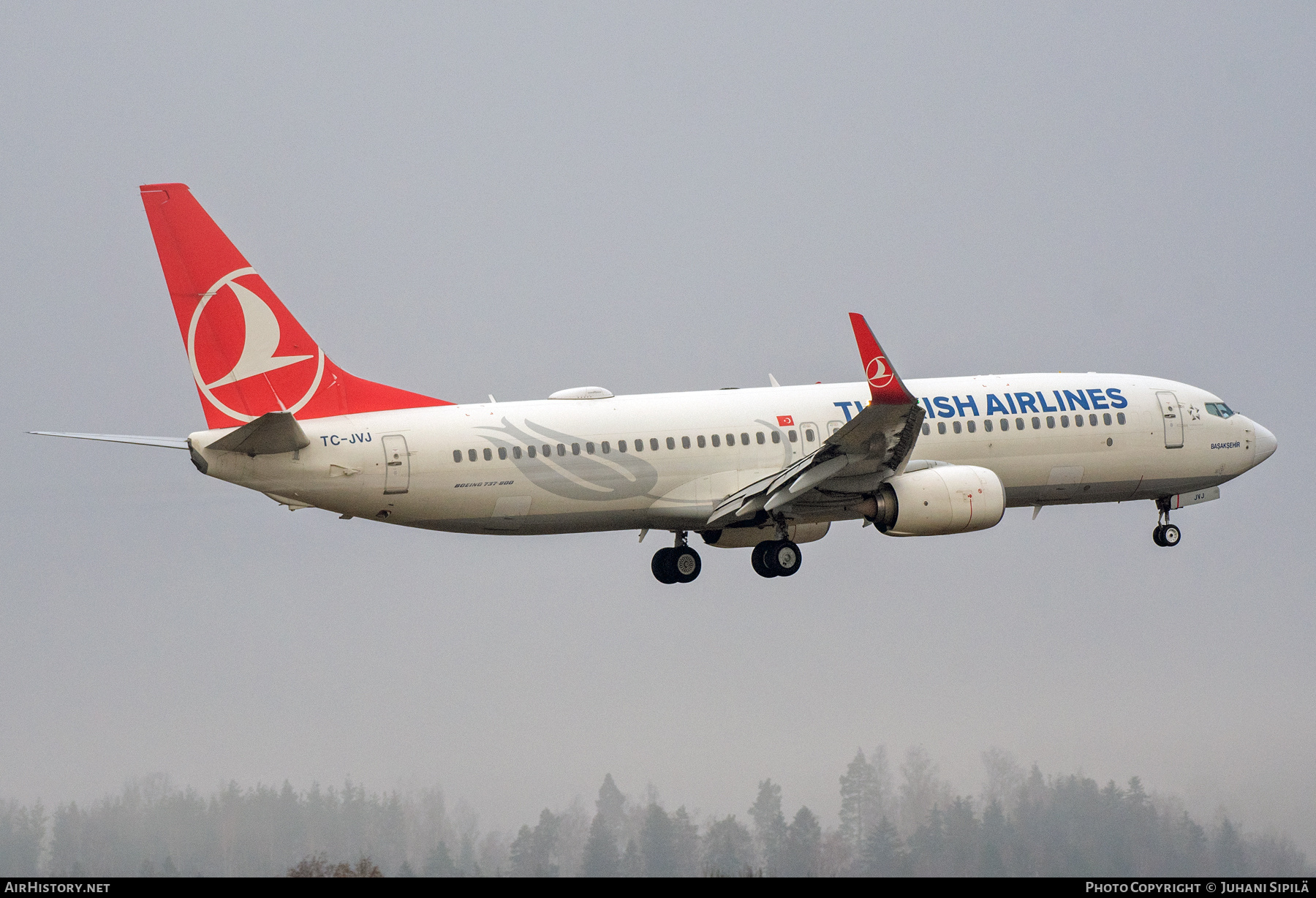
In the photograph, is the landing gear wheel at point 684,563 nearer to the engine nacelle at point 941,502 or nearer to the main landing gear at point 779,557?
the main landing gear at point 779,557

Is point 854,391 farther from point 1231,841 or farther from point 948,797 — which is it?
point 1231,841

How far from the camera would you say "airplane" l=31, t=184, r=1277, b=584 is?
41906 mm

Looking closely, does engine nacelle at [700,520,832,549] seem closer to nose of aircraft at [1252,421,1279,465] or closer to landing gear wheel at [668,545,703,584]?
landing gear wheel at [668,545,703,584]

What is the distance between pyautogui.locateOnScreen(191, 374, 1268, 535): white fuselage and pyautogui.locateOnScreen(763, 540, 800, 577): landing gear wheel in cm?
163

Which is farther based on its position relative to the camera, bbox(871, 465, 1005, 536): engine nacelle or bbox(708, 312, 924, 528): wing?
bbox(871, 465, 1005, 536): engine nacelle

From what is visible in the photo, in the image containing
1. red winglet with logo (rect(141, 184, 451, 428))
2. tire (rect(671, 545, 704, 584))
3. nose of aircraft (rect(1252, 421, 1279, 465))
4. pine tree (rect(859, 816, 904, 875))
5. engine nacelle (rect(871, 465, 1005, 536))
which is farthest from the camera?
nose of aircraft (rect(1252, 421, 1279, 465))

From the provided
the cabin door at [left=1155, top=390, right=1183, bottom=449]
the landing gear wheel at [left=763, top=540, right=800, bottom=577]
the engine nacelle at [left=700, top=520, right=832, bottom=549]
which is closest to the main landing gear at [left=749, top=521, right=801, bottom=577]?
the landing gear wheel at [left=763, top=540, right=800, bottom=577]

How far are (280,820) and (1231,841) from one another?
80.7ft

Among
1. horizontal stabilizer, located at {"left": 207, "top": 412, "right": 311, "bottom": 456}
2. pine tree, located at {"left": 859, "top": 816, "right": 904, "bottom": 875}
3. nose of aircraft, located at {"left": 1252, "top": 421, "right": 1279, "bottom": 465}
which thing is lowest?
pine tree, located at {"left": 859, "top": 816, "right": 904, "bottom": 875}

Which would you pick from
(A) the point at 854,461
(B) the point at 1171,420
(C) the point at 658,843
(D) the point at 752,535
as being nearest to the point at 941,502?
(A) the point at 854,461

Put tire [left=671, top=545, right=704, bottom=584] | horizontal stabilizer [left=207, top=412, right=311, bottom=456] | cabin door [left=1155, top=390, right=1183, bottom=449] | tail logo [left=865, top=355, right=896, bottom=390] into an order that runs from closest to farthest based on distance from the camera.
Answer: horizontal stabilizer [left=207, top=412, right=311, bottom=456], tail logo [left=865, top=355, right=896, bottom=390], tire [left=671, top=545, right=704, bottom=584], cabin door [left=1155, top=390, right=1183, bottom=449]

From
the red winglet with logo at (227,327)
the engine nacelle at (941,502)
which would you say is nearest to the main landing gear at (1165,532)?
the engine nacelle at (941,502)

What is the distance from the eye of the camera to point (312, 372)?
4288 cm

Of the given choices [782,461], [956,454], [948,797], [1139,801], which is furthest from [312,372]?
[1139,801]
